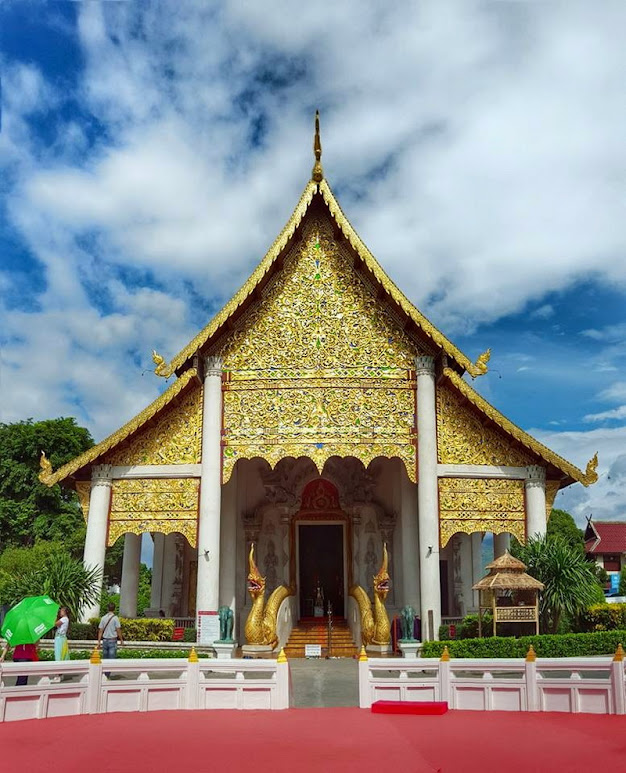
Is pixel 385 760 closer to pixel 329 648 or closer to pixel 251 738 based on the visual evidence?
pixel 251 738

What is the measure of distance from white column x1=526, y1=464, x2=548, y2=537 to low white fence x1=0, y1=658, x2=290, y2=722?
689 centimetres

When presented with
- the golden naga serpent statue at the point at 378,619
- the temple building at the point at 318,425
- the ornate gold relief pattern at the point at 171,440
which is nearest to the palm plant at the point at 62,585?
the temple building at the point at 318,425

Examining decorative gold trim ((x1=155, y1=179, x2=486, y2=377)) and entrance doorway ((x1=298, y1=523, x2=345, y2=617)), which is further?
entrance doorway ((x1=298, y1=523, x2=345, y2=617))

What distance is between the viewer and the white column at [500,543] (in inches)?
646

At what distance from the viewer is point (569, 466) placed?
48.4 feet

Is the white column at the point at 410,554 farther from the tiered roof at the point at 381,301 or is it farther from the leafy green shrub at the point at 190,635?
the leafy green shrub at the point at 190,635

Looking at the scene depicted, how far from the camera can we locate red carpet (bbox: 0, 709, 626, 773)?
631 cm

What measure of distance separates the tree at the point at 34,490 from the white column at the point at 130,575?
1324cm

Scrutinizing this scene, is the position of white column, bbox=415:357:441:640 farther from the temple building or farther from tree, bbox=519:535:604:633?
tree, bbox=519:535:604:633

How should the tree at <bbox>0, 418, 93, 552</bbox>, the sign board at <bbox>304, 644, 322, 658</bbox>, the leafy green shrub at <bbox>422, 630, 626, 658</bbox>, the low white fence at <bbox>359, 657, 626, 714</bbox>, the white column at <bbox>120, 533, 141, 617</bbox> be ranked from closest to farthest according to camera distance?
the low white fence at <bbox>359, 657, 626, 714</bbox>
the leafy green shrub at <bbox>422, 630, 626, 658</bbox>
the sign board at <bbox>304, 644, 322, 658</bbox>
the white column at <bbox>120, 533, 141, 617</bbox>
the tree at <bbox>0, 418, 93, 552</bbox>

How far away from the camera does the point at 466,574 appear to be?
18844 millimetres

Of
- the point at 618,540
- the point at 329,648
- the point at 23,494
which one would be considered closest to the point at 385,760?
the point at 329,648

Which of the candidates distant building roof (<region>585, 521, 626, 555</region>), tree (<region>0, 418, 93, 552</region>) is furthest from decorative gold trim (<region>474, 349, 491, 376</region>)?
distant building roof (<region>585, 521, 626, 555</region>)

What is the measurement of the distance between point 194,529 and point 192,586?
4.54 m
